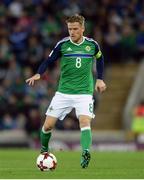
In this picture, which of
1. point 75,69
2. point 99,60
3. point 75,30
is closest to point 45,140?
point 75,69

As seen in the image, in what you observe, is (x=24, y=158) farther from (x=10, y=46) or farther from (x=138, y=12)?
(x=138, y=12)

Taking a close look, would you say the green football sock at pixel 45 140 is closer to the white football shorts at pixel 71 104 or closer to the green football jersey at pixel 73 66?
the white football shorts at pixel 71 104

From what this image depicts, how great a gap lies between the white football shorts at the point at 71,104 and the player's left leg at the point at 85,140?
12 cm

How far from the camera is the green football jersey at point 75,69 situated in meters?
13.5

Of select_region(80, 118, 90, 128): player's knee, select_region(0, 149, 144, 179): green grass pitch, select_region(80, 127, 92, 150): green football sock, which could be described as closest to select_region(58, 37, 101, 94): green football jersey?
select_region(80, 118, 90, 128): player's knee

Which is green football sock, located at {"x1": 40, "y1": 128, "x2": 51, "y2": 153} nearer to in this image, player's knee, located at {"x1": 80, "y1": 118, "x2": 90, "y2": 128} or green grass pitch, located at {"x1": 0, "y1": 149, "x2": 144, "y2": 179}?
green grass pitch, located at {"x1": 0, "y1": 149, "x2": 144, "y2": 179}

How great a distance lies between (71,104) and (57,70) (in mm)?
12423

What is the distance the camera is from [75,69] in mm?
13461

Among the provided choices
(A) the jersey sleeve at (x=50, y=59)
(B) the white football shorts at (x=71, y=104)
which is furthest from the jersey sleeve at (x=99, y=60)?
(A) the jersey sleeve at (x=50, y=59)

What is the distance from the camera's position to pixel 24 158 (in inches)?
680

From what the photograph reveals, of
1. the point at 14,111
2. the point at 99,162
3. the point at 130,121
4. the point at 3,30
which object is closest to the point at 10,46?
the point at 3,30

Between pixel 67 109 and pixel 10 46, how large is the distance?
12541 millimetres

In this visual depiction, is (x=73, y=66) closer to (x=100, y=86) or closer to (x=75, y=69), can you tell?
(x=75, y=69)

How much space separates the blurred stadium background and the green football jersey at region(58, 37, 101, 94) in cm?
986
